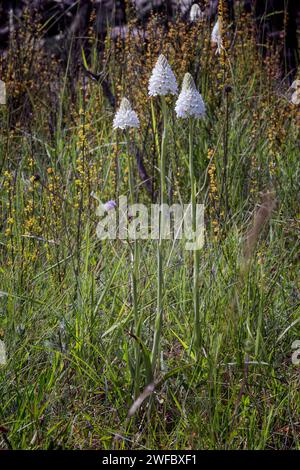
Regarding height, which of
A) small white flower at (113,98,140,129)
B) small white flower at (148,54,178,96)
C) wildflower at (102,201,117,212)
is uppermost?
small white flower at (148,54,178,96)

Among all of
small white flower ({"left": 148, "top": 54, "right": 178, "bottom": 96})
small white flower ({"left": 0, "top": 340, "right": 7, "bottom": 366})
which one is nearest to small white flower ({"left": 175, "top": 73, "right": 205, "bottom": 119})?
small white flower ({"left": 148, "top": 54, "right": 178, "bottom": 96})

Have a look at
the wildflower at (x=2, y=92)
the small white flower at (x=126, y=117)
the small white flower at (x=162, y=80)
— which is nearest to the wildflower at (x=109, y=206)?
the small white flower at (x=126, y=117)

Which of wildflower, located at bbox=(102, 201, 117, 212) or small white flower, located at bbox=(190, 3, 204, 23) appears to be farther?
small white flower, located at bbox=(190, 3, 204, 23)

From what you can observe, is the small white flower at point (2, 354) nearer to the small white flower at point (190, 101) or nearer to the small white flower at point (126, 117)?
the small white flower at point (126, 117)

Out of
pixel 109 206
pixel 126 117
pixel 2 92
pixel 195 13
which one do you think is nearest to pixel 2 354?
pixel 126 117

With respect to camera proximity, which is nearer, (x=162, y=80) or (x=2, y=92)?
(x=162, y=80)


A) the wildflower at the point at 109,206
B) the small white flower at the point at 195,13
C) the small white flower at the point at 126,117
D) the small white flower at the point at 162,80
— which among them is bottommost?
the wildflower at the point at 109,206

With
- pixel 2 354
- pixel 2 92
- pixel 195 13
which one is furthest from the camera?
pixel 195 13

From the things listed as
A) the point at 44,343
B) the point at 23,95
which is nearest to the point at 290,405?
the point at 44,343

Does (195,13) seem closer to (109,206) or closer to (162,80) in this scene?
(109,206)

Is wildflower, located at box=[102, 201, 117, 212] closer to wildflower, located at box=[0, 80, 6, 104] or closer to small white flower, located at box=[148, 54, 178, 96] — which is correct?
→ small white flower, located at box=[148, 54, 178, 96]

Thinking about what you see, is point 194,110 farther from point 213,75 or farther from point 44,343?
point 213,75

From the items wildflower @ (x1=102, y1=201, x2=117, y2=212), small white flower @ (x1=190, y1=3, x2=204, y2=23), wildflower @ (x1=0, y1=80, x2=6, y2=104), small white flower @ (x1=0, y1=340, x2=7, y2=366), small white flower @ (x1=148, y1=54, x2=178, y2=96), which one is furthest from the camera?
small white flower @ (x1=190, y1=3, x2=204, y2=23)

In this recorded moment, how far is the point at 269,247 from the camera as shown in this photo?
298cm
